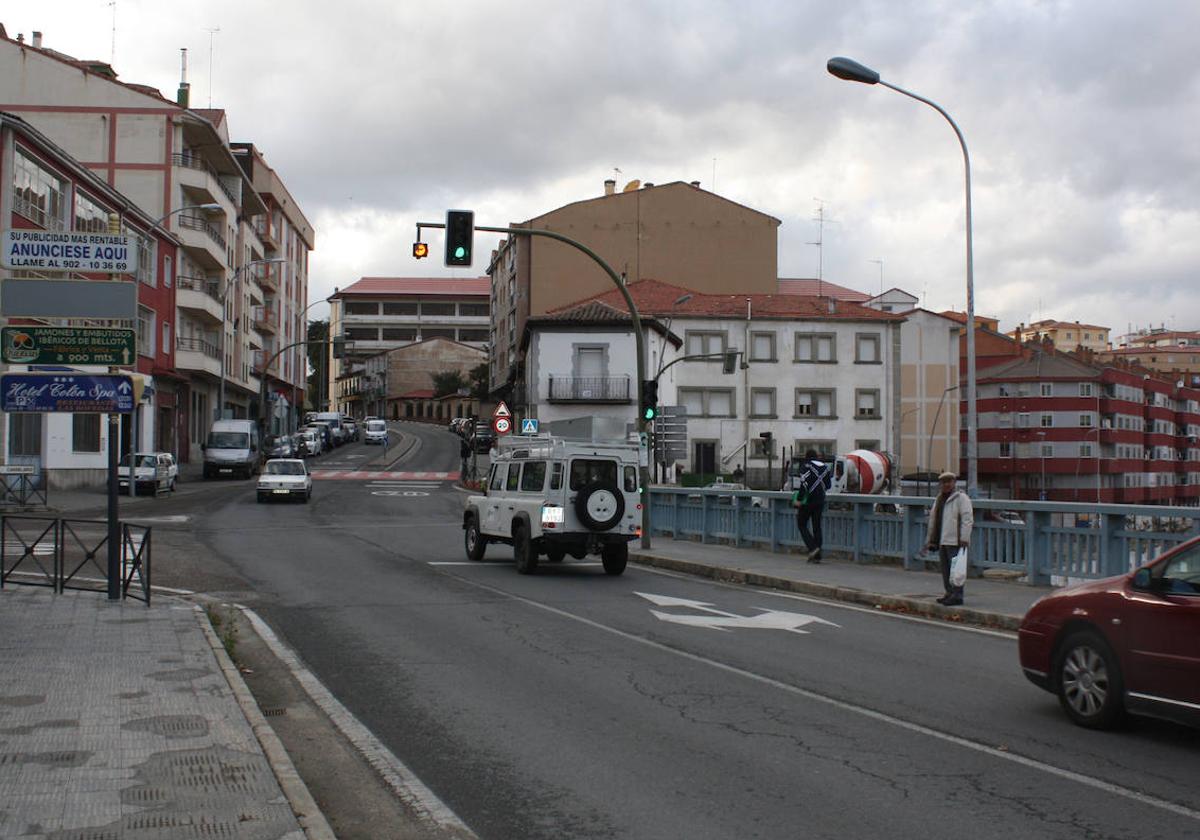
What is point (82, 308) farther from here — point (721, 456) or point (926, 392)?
point (926, 392)

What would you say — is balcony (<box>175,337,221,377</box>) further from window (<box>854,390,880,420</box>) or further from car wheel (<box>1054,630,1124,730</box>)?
car wheel (<box>1054,630,1124,730</box>)

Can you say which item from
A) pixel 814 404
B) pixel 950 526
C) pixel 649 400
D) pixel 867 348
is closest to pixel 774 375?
pixel 814 404

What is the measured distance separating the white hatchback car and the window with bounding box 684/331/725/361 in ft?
108

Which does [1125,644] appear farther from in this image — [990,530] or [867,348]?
[867,348]

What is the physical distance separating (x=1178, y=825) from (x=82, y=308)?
1123cm

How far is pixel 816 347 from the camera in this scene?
6912 centimetres

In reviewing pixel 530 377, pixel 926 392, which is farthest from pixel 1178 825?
pixel 926 392

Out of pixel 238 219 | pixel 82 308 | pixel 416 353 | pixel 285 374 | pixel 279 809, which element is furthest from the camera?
pixel 416 353

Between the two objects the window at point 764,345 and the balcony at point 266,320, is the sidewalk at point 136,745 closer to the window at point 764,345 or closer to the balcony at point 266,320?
the window at point 764,345

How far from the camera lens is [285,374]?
9538 centimetres

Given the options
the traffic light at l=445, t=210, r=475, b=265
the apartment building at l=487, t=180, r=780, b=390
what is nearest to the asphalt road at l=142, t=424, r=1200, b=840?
the traffic light at l=445, t=210, r=475, b=265

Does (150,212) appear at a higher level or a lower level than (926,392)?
higher

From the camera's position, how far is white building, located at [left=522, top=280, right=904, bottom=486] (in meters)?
66.9

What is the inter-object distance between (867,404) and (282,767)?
215 feet
